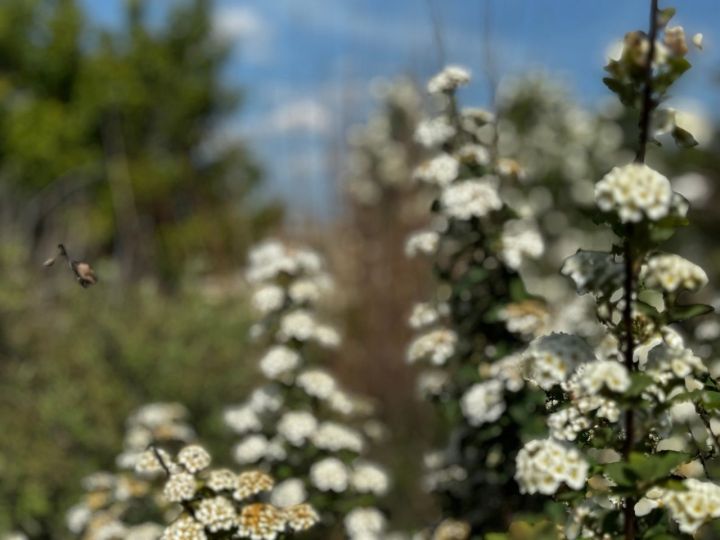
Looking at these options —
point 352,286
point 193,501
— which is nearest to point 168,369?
point 193,501

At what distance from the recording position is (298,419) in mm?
2439

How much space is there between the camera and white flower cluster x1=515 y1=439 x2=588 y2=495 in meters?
1.28

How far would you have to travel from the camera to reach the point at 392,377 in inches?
221

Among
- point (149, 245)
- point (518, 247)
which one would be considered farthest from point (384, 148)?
point (518, 247)

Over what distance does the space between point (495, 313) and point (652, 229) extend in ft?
3.74

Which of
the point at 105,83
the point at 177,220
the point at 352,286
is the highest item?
the point at 105,83

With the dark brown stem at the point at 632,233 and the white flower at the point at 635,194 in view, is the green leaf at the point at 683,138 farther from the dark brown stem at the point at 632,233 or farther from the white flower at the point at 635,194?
the white flower at the point at 635,194

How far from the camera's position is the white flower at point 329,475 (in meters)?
2.38

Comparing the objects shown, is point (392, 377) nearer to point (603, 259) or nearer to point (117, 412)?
point (117, 412)

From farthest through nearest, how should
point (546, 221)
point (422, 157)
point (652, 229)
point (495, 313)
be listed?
point (546, 221)
point (422, 157)
point (495, 313)
point (652, 229)

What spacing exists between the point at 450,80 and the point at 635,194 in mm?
1265

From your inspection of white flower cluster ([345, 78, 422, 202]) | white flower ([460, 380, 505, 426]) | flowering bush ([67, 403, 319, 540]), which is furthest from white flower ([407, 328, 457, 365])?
white flower cluster ([345, 78, 422, 202])

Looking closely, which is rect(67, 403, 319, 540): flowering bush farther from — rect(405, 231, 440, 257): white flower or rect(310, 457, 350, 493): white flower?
rect(405, 231, 440, 257): white flower

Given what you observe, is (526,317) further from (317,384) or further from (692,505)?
(692,505)
